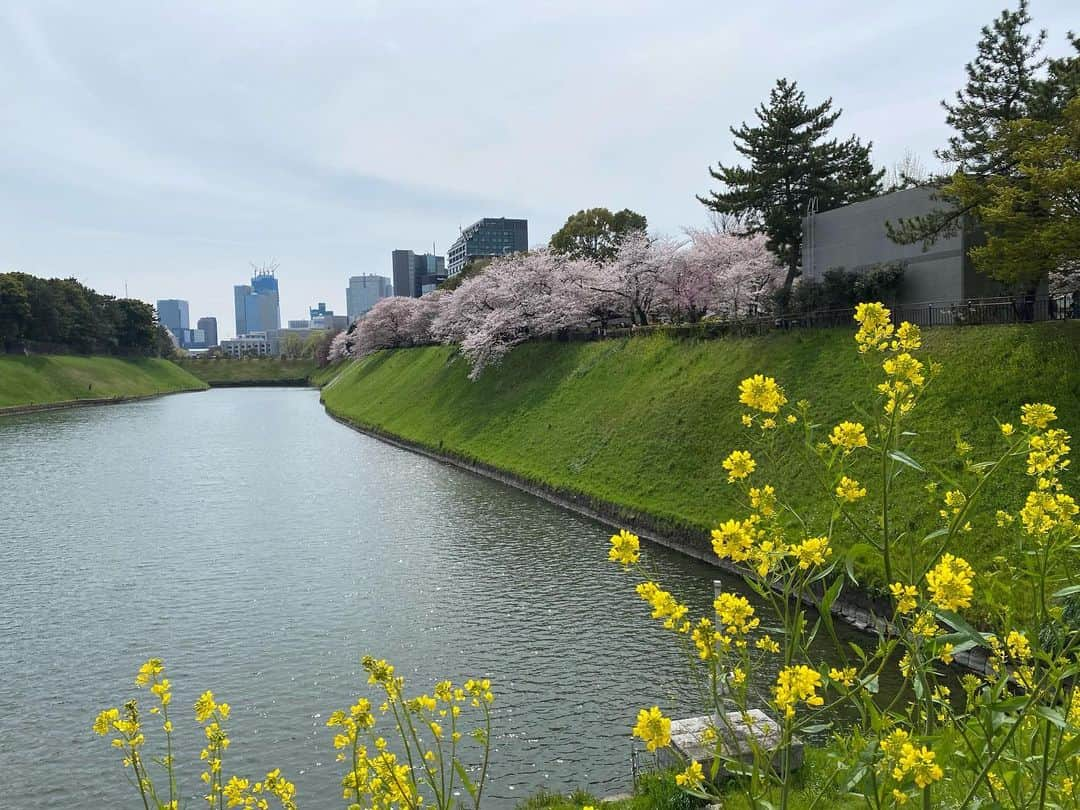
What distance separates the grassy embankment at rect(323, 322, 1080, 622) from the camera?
1688cm

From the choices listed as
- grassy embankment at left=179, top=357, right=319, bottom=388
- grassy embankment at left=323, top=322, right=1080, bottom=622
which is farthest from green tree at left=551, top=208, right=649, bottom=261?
grassy embankment at left=179, top=357, right=319, bottom=388

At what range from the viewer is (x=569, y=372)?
3969 centimetres

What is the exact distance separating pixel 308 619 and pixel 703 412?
1531cm

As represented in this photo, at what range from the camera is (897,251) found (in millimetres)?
27359

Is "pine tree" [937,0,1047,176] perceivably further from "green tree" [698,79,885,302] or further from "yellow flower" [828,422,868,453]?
"yellow flower" [828,422,868,453]

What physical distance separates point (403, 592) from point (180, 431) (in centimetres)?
4395

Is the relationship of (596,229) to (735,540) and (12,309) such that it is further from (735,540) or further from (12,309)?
(12,309)

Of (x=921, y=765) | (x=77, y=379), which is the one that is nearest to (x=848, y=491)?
(x=921, y=765)

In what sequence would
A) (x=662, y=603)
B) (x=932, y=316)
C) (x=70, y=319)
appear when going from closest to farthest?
(x=662, y=603)
(x=932, y=316)
(x=70, y=319)

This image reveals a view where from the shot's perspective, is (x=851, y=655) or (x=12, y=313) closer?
(x=851, y=655)

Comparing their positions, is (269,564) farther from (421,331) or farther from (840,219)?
(421,331)

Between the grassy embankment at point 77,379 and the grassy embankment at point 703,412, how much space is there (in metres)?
53.7

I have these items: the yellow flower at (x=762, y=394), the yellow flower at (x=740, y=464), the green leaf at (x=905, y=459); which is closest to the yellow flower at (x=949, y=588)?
the green leaf at (x=905, y=459)

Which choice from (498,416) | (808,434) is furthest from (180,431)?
(808,434)
